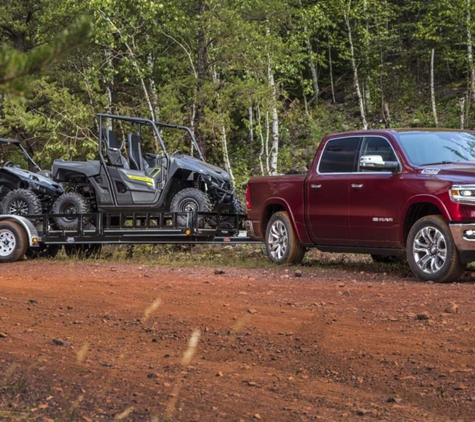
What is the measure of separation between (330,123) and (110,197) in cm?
2238

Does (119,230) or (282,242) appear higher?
(119,230)

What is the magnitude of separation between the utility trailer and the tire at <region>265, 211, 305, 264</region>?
187cm

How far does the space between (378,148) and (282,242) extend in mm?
2515

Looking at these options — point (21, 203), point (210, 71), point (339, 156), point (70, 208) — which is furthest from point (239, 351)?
point (210, 71)

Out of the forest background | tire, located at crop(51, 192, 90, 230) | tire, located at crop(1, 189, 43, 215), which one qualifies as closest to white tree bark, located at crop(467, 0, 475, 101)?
the forest background

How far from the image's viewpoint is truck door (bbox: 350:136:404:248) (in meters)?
12.5

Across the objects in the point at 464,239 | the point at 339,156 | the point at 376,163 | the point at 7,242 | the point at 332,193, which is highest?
the point at 339,156

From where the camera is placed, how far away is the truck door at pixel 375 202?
12547 millimetres

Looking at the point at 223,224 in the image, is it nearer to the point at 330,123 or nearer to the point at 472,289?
the point at 472,289

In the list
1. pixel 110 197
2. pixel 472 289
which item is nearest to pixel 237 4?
pixel 110 197

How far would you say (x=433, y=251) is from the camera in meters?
11.9

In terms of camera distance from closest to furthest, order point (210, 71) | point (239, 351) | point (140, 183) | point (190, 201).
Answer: point (239, 351) → point (190, 201) → point (140, 183) → point (210, 71)

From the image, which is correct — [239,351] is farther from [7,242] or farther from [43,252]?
[43,252]

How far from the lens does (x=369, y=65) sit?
39.8 meters
